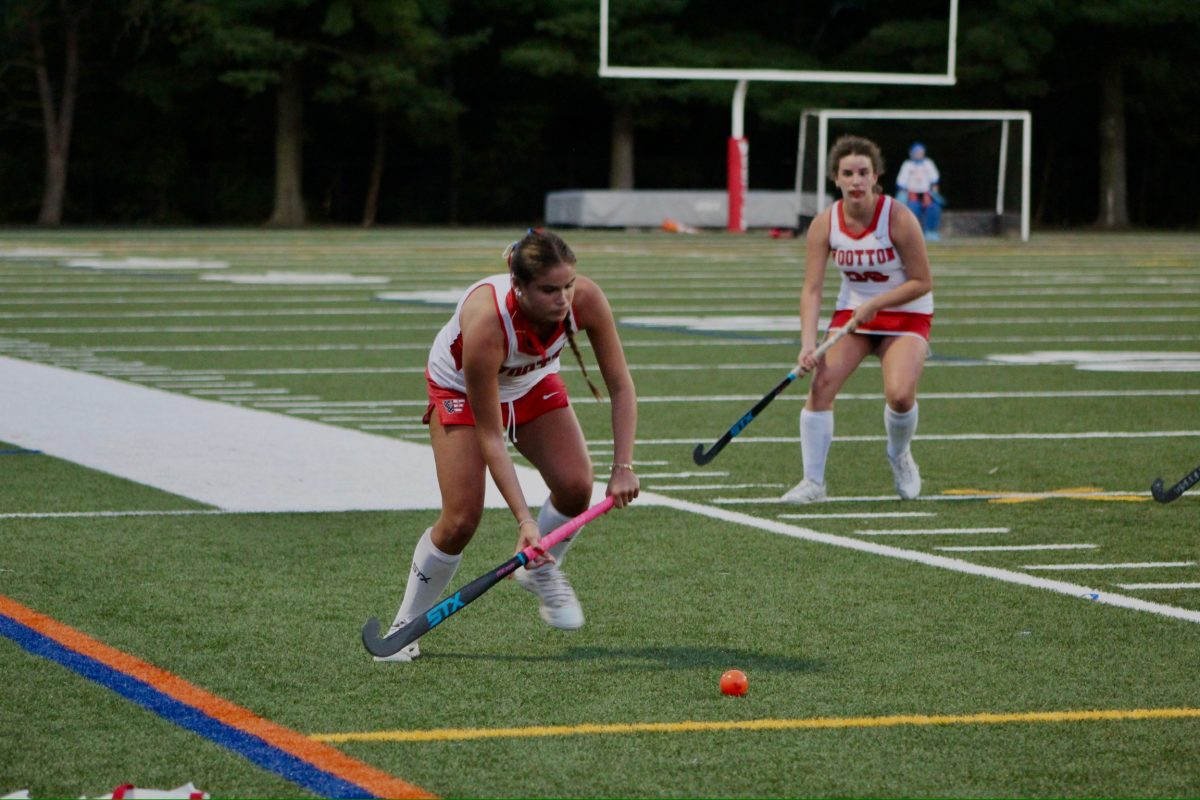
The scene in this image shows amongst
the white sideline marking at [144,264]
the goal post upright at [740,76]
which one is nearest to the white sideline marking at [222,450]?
the white sideline marking at [144,264]

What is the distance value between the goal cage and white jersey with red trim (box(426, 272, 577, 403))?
29269 millimetres

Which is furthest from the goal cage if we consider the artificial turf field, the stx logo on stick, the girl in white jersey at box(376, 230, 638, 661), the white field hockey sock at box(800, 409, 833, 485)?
the stx logo on stick

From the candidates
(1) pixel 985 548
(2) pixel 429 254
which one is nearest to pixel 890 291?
(1) pixel 985 548

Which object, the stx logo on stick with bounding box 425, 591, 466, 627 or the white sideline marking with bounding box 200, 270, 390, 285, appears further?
the white sideline marking with bounding box 200, 270, 390, 285

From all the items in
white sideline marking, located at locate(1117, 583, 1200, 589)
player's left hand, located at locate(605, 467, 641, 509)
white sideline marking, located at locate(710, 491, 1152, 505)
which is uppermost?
player's left hand, located at locate(605, 467, 641, 509)

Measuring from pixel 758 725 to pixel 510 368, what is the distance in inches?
49.7

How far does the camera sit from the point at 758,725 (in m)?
4.81

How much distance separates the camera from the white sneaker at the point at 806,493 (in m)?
8.27

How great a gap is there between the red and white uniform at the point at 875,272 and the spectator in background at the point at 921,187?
2413 cm

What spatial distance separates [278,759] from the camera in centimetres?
448

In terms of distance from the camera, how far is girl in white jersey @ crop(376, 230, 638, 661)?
509 cm

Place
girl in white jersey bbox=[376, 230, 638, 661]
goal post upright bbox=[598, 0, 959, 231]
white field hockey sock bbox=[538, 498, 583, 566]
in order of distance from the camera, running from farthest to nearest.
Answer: goal post upright bbox=[598, 0, 959, 231] → white field hockey sock bbox=[538, 498, 583, 566] → girl in white jersey bbox=[376, 230, 638, 661]

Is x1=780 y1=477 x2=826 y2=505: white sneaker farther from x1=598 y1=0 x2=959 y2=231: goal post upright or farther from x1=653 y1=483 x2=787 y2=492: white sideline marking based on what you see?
x1=598 y1=0 x2=959 y2=231: goal post upright

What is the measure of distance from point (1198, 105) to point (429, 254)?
2699 cm
